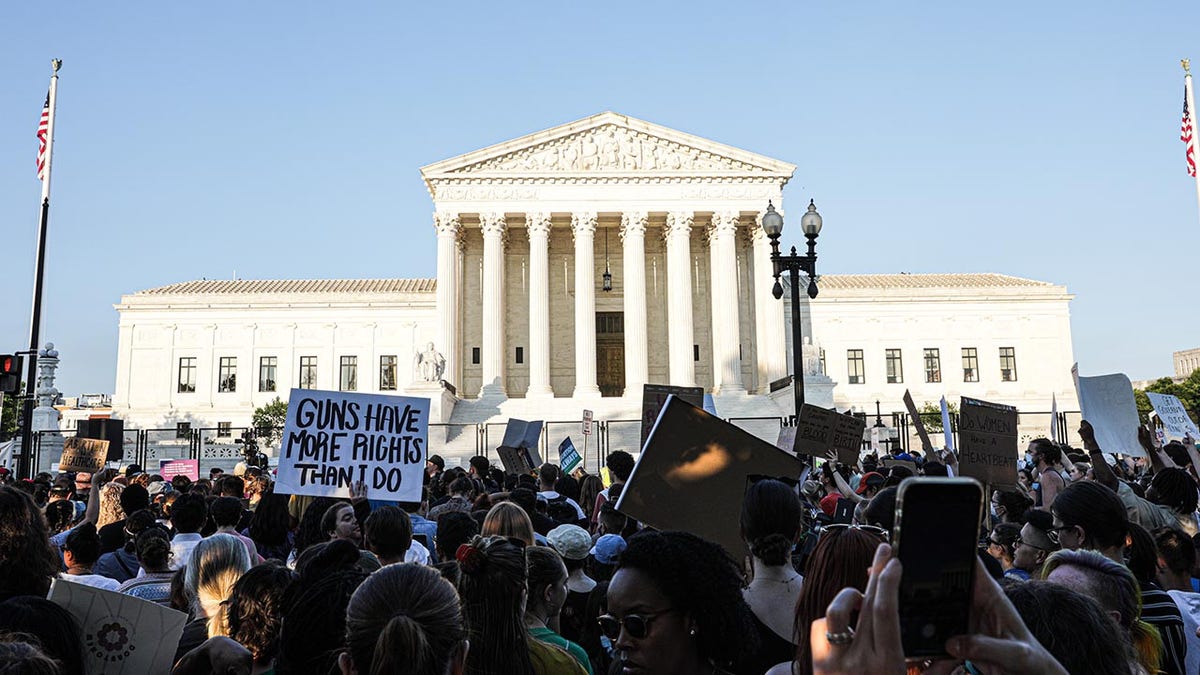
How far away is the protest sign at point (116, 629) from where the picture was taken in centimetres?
328

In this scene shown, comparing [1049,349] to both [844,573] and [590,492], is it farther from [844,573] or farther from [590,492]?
[844,573]

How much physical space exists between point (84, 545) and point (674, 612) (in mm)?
4906

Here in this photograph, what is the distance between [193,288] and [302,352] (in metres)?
9.21

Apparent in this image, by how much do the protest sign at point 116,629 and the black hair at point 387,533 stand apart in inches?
95.1

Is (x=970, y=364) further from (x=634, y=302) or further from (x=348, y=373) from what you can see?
(x=348, y=373)

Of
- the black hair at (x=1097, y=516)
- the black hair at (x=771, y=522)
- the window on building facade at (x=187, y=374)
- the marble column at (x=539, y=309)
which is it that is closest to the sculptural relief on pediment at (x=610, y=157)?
the marble column at (x=539, y=309)

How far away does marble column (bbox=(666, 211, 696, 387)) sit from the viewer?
154 feet

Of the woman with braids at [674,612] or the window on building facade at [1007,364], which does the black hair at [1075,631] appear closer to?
the woman with braids at [674,612]

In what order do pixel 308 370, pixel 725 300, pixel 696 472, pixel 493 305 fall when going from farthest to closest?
pixel 308 370 < pixel 725 300 < pixel 493 305 < pixel 696 472

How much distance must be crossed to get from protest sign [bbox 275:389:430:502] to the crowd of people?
1.28 m

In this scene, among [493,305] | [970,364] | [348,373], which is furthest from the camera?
[970,364]

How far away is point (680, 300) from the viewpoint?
47312mm

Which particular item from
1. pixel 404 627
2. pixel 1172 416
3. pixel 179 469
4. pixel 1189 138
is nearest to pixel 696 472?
pixel 404 627

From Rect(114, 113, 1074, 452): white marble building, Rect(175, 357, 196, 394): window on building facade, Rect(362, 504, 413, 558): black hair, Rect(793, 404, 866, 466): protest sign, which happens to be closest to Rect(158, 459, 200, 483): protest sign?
Rect(793, 404, 866, 466): protest sign
